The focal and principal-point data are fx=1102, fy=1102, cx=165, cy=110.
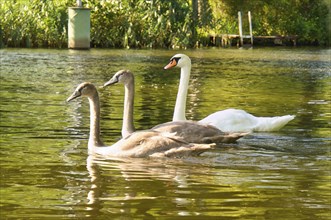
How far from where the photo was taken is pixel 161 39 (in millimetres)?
49219

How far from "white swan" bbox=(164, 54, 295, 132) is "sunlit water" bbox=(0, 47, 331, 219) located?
0.19 m

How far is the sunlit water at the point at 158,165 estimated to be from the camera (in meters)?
8.72

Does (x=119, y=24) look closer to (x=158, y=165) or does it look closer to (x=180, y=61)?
(x=180, y=61)

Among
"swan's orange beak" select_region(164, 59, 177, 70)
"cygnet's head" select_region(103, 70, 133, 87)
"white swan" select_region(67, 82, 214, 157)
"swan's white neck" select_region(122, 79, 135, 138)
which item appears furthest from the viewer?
"swan's orange beak" select_region(164, 59, 177, 70)

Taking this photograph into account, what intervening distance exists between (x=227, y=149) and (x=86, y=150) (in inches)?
63.8

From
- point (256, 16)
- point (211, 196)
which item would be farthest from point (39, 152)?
point (256, 16)

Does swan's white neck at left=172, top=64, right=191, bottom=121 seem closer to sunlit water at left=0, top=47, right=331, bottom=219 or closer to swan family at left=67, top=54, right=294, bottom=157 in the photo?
swan family at left=67, top=54, right=294, bottom=157

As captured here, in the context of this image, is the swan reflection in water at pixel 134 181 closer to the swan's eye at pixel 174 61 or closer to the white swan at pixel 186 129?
the white swan at pixel 186 129

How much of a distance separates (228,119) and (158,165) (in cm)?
275

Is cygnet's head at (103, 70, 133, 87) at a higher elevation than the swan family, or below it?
higher

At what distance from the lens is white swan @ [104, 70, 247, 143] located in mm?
12190

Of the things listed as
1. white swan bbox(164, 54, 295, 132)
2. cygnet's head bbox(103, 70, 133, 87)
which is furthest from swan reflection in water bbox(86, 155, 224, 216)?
white swan bbox(164, 54, 295, 132)

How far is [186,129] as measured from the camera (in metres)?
12.3

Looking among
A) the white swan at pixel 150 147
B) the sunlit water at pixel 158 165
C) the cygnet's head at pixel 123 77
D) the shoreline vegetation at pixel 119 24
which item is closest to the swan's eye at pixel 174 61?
the sunlit water at pixel 158 165
